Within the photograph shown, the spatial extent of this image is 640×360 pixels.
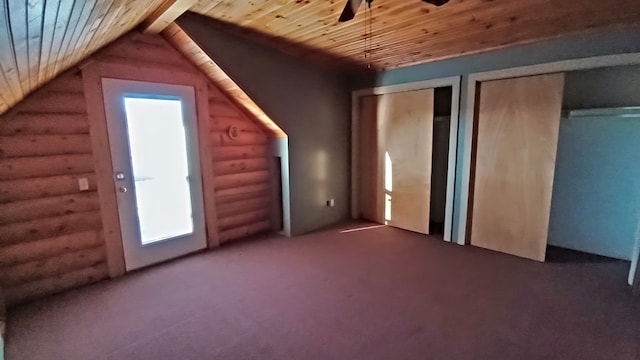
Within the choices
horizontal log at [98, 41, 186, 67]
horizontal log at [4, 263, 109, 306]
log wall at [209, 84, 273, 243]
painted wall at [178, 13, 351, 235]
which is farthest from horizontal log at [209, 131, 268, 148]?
horizontal log at [4, 263, 109, 306]

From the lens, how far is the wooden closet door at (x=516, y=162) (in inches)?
125

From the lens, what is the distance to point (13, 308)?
2.55m

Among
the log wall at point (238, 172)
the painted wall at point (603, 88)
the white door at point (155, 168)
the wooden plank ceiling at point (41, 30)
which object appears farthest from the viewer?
the log wall at point (238, 172)

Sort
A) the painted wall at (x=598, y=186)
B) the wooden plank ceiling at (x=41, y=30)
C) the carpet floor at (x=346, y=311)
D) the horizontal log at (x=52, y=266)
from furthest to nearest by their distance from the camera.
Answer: the painted wall at (x=598, y=186)
the horizontal log at (x=52, y=266)
the carpet floor at (x=346, y=311)
the wooden plank ceiling at (x=41, y=30)

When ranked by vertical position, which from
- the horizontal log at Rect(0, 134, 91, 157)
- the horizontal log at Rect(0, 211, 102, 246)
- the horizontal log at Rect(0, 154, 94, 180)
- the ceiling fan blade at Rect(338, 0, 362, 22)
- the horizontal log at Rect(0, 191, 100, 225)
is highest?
the ceiling fan blade at Rect(338, 0, 362, 22)

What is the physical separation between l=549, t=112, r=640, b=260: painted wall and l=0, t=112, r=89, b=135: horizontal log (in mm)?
5145

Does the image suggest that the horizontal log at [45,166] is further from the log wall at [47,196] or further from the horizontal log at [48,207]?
the horizontal log at [48,207]

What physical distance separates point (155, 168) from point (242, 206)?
123 centimetres

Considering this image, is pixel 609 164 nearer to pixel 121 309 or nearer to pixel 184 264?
pixel 184 264

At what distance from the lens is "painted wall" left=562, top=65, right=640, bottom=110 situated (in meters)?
3.13

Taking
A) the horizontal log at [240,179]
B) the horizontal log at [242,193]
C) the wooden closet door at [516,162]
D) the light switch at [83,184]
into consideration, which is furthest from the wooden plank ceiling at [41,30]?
the wooden closet door at [516,162]

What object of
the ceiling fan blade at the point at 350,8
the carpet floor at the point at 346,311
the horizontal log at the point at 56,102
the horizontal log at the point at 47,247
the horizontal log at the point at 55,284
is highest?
the ceiling fan blade at the point at 350,8

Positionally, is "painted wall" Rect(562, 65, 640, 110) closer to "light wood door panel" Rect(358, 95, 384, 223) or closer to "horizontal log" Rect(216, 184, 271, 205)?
"light wood door panel" Rect(358, 95, 384, 223)

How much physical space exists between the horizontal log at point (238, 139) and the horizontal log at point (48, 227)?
144cm
